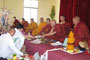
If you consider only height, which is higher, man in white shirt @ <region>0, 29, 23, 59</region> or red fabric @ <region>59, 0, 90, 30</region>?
Result: red fabric @ <region>59, 0, 90, 30</region>

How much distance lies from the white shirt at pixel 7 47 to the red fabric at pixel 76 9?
4.75 m

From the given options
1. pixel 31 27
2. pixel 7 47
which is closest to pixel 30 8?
pixel 31 27

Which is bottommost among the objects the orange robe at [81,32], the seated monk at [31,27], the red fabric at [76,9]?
the seated monk at [31,27]

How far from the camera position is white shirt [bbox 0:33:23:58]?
2.24 metres

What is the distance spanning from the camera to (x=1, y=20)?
4.16 metres

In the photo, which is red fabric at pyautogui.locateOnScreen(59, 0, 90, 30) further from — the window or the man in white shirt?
the man in white shirt

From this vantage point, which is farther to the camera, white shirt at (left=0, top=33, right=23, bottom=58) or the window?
the window

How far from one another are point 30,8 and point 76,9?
11.5ft

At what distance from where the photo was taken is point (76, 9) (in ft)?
22.0

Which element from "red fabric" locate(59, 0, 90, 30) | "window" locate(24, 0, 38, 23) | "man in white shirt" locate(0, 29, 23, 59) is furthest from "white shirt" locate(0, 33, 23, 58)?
"window" locate(24, 0, 38, 23)

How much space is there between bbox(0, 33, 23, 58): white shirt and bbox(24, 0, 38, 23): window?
6.70 meters

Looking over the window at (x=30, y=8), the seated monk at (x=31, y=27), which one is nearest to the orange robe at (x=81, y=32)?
the seated monk at (x=31, y=27)

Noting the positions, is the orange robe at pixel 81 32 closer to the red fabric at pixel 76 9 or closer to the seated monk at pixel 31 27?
the seated monk at pixel 31 27

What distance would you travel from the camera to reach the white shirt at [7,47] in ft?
7.36
